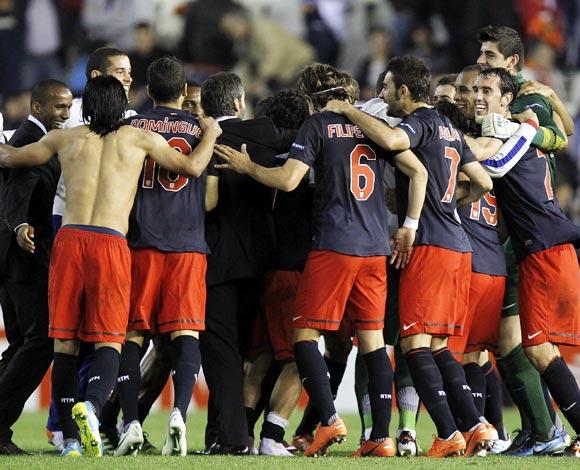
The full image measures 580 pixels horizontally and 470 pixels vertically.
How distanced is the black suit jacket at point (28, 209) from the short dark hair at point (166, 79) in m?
0.97

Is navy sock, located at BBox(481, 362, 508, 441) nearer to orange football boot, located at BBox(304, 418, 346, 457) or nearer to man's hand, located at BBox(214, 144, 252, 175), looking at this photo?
orange football boot, located at BBox(304, 418, 346, 457)

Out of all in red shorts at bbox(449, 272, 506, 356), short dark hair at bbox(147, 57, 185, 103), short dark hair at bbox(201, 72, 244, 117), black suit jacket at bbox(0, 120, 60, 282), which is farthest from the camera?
red shorts at bbox(449, 272, 506, 356)

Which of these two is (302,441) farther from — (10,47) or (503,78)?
(10,47)

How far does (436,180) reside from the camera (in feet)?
27.7

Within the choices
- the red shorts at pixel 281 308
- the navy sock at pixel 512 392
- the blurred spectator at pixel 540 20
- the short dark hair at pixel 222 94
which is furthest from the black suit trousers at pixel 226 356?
the blurred spectator at pixel 540 20

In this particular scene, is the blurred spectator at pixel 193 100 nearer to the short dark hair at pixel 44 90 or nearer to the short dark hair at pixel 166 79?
the short dark hair at pixel 44 90

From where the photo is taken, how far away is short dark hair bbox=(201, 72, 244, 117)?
28.6 ft

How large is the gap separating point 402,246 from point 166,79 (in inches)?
72.3

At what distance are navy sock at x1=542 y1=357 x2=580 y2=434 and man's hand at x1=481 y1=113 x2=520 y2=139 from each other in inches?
60.2

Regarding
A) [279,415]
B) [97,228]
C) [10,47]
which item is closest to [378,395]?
[279,415]

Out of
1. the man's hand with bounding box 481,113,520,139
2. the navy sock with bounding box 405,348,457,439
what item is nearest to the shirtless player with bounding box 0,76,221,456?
the navy sock with bounding box 405,348,457,439

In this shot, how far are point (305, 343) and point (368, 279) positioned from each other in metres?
0.57

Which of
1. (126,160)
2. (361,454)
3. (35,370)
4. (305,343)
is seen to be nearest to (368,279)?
(305,343)

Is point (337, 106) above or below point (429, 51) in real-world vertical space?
below
